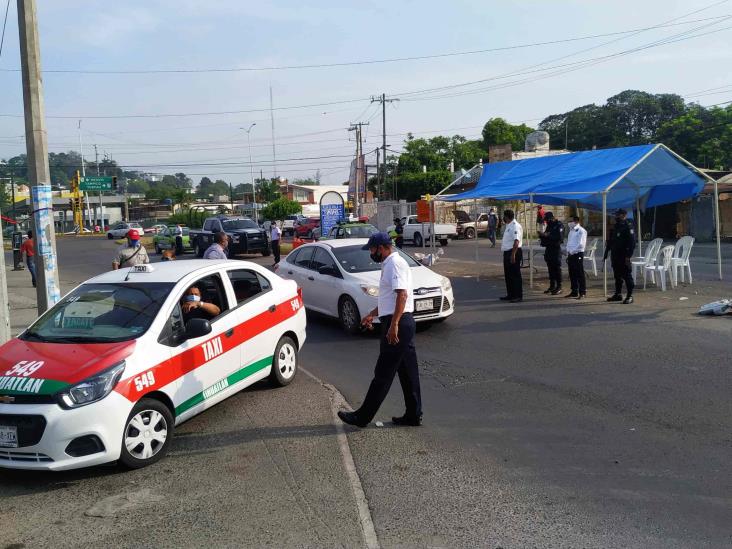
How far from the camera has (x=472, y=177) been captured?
46531 millimetres

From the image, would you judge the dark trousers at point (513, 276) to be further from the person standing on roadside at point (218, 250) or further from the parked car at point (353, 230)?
the parked car at point (353, 230)

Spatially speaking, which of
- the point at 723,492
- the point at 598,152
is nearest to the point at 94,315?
the point at 723,492

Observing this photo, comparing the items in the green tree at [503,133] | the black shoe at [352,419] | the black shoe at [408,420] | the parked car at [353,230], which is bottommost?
the black shoe at [408,420]

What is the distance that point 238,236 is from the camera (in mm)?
29672

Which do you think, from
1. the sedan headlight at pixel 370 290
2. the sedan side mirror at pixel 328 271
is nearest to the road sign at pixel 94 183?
the sedan side mirror at pixel 328 271

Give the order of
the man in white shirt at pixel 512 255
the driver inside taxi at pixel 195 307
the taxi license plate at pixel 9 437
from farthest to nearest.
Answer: the man in white shirt at pixel 512 255, the driver inside taxi at pixel 195 307, the taxi license plate at pixel 9 437

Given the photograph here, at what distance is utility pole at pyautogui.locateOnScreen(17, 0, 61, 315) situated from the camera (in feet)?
31.3

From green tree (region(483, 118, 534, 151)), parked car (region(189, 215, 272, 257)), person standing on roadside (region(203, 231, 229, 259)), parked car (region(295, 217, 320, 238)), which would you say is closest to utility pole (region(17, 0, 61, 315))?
person standing on roadside (region(203, 231, 229, 259))

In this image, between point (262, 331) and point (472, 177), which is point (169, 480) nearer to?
point (262, 331)

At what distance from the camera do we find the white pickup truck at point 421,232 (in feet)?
116

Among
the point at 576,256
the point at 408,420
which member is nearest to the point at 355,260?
the point at 576,256

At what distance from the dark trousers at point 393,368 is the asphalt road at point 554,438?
0.93 ft

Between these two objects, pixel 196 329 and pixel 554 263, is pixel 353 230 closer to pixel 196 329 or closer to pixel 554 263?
pixel 554 263

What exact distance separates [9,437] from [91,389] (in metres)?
0.65
